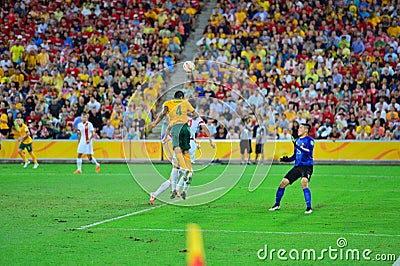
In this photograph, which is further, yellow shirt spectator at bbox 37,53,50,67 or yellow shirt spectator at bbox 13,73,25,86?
yellow shirt spectator at bbox 37,53,50,67

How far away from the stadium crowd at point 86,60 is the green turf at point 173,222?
9.90 m

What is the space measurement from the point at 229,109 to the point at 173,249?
1928cm

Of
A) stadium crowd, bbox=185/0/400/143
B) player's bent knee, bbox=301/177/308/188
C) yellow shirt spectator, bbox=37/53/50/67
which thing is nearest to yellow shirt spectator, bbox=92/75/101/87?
yellow shirt spectator, bbox=37/53/50/67

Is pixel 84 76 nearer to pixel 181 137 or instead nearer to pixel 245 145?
pixel 245 145

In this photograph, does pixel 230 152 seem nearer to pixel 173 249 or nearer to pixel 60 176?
pixel 60 176

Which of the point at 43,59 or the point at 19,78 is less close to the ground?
the point at 43,59

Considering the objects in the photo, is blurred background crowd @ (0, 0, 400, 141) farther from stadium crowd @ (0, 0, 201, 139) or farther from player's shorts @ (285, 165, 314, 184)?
player's shorts @ (285, 165, 314, 184)

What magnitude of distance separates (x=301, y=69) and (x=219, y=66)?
413 centimetres

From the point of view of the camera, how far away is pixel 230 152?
95.1 feet

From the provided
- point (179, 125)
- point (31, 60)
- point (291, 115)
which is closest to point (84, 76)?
point (31, 60)

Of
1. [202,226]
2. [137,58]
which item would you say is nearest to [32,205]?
[202,226]

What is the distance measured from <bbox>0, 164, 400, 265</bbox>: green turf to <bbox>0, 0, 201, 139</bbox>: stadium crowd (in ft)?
32.5

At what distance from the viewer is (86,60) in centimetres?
3425

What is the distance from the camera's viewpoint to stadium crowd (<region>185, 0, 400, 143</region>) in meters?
28.8
